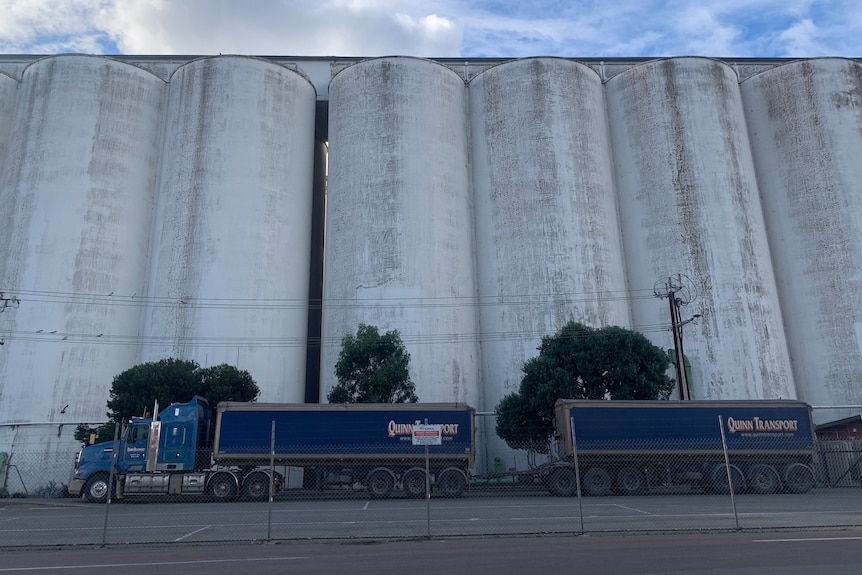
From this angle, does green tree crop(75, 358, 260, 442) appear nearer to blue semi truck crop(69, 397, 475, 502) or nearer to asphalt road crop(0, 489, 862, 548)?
blue semi truck crop(69, 397, 475, 502)

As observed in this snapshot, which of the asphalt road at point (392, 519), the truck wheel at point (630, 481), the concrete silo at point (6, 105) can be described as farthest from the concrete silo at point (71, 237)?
the truck wheel at point (630, 481)

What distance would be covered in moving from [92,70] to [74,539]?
44.0 meters

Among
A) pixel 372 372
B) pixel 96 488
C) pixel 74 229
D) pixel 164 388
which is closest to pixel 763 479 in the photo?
pixel 372 372

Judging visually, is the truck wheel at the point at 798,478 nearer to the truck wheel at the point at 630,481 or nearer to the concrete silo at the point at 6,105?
the truck wheel at the point at 630,481

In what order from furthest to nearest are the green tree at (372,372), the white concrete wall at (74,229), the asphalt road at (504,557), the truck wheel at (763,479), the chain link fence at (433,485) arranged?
1. the white concrete wall at (74,229)
2. the green tree at (372,372)
3. the truck wheel at (763,479)
4. the chain link fence at (433,485)
5. the asphalt road at (504,557)

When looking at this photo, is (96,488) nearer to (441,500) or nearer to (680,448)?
(441,500)

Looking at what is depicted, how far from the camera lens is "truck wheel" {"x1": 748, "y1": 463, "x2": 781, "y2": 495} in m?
27.3

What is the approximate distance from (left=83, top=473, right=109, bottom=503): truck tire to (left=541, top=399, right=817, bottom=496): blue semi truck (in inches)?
743

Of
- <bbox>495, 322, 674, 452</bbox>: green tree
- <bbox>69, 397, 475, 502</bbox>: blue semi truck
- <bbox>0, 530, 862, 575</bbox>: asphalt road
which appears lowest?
<bbox>0, 530, 862, 575</bbox>: asphalt road

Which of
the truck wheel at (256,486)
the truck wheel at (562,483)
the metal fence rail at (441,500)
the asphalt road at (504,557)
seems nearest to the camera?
the asphalt road at (504,557)

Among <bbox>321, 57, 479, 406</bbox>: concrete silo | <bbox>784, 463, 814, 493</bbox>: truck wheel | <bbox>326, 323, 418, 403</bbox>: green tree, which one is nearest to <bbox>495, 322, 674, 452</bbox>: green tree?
<bbox>326, 323, 418, 403</bbox>: green tree

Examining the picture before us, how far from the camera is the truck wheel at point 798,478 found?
27.3 meters

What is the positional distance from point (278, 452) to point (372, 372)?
8.59 metres

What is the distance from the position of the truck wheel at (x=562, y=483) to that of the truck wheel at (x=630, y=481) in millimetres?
1937
